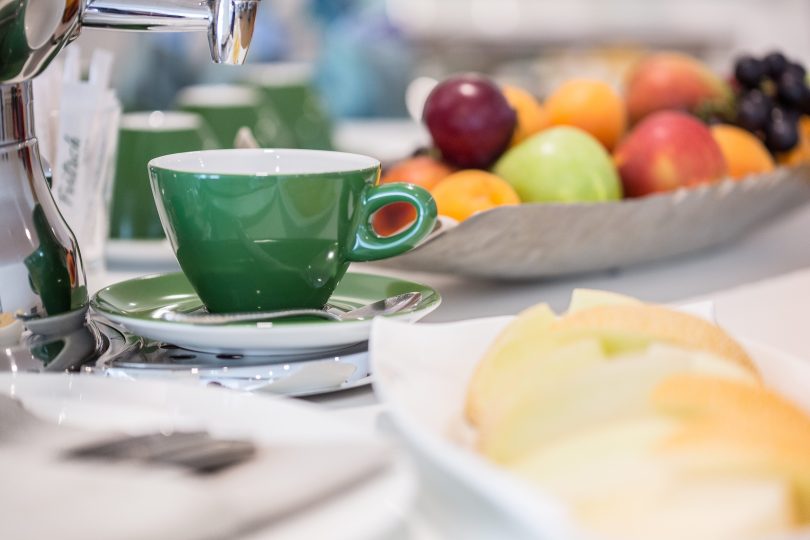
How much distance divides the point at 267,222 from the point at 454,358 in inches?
5.1

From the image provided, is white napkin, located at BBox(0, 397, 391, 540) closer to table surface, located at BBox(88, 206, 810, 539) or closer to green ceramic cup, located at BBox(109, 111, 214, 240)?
table surface, located at BBox(88, 206, 810, 539)

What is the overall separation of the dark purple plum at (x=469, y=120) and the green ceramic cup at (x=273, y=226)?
229 millimetres

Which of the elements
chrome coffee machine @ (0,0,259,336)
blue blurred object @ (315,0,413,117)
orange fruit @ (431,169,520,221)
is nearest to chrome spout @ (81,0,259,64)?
chrome coffee machine @ (0,0,259,336)

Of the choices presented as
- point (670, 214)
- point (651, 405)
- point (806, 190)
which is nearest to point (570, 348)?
point (651, 405)

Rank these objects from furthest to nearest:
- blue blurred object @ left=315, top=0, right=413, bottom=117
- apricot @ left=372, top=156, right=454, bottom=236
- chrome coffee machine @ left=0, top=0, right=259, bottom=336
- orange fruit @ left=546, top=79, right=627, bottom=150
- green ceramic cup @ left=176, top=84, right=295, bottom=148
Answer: blue blurred object @ left=315, top=0, right=413, bottom=117, green ceramic cup @ left=176, top=84, right=295, bottom=148, orange fruit @ left=546, top=79, right=627, bottom=150, apricot @ left=372, top=156, right=454, bottom=236, chrome coffee machine @ left=0, top=0, right=259, bottom=336

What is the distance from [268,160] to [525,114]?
1.08 ft

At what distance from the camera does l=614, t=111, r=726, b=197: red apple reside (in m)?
0.74

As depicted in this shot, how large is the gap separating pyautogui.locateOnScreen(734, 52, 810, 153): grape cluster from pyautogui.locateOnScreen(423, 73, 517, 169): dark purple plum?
27 centimetres

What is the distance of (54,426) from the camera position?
30cm

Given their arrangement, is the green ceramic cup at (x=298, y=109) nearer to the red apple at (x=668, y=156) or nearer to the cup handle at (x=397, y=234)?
the red apple at (x=668, y=156)

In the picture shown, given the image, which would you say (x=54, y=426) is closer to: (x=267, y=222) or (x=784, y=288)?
(x=267, y=222)

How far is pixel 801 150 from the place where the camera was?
93cm

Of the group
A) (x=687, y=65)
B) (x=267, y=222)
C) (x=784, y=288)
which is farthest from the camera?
(x=687, y=65)

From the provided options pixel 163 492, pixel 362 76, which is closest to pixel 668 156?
pixel 163 492
